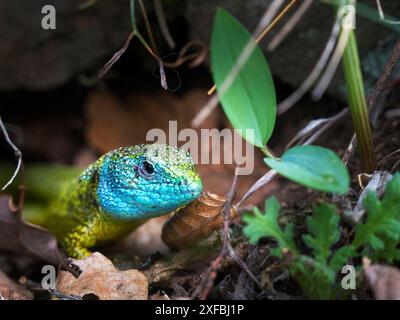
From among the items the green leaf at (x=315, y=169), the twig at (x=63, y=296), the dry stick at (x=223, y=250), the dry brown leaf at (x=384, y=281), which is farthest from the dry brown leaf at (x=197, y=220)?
the dry brown leaf at (x=384, y=281)

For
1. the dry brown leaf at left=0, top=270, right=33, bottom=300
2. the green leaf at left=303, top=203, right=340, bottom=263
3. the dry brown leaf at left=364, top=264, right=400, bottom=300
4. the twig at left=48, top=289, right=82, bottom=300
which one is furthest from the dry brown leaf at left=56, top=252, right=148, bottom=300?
the dry brown leaf at left=364, top=264, right=400, bottom=300

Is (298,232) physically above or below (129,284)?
above

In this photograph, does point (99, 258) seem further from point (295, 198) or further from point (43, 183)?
point (43, 183)

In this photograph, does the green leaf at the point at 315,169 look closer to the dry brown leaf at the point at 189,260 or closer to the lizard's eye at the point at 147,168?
the dry brown leaf at the point at 189,260

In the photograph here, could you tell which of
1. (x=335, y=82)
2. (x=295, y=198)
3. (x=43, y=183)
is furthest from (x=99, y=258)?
(x=335, y=82)
